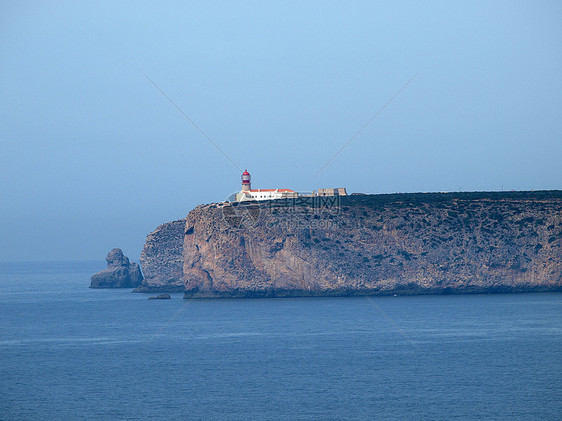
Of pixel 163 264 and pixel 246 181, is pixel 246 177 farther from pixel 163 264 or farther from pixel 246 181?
pixel 163 264

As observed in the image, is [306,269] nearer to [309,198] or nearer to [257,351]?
[309,198]

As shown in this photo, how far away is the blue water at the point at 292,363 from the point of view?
34.4m

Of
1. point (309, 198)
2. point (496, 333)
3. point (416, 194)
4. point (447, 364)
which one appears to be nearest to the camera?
point (447, 364)

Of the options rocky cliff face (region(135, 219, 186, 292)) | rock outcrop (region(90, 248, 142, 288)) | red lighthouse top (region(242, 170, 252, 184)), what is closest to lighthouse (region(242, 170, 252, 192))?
red lighthouse top (region(242, 170, 252, 184))

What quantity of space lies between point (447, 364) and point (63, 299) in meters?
72.8

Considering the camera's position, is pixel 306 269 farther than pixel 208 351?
Yes

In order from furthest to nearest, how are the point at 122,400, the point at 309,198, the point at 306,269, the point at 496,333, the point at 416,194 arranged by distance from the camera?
the point at 416,194 < the point at 309,198 < the point at 306,269 < the point at 496,333 < the point at 122,400

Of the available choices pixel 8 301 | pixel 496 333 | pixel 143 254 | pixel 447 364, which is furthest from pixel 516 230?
pixel 8 301

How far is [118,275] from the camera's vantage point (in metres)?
127

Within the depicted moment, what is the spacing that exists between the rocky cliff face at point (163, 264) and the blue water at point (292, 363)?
35.7 m

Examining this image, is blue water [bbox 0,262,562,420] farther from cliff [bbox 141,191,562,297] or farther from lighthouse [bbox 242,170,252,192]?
lighthouse [bbox 242,170,252,192]

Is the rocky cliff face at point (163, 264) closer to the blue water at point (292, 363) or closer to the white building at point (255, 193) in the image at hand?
the white building at point (255, 193)

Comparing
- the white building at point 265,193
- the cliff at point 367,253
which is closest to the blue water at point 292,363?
the cliff at point 367,253

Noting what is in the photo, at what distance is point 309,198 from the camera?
96.1 meters
